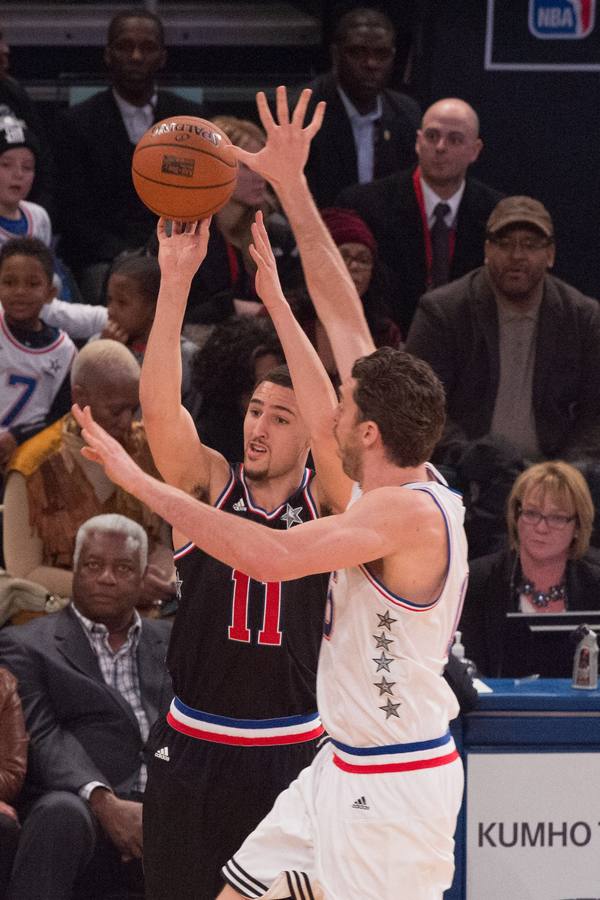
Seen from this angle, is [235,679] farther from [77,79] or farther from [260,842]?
[77,79]

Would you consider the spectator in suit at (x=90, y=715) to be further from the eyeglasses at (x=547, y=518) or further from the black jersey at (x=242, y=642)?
the eyeglasses at (x=547, y=518)

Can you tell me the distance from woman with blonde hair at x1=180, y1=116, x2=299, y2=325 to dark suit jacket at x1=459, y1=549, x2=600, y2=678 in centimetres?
195

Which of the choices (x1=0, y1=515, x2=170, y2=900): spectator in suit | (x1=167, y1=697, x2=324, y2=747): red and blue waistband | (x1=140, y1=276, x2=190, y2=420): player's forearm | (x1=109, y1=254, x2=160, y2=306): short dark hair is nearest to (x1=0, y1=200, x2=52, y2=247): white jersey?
(x1=109, y1=254, x2=160, y2=306): short dark hair

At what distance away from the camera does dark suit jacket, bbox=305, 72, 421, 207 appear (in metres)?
8.01

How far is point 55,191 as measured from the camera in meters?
8.12

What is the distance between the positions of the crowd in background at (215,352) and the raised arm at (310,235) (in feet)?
4.67

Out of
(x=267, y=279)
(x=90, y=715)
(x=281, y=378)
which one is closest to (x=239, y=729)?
(x=281, y=378)

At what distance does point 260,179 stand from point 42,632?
9.02 ft

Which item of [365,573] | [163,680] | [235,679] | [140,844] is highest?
[365,573]

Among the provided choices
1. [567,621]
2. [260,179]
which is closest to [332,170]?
[260,179]

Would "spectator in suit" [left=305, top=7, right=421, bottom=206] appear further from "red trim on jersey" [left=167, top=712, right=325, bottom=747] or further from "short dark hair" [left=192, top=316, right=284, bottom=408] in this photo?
"red trim on jersey" [left=167, top=712, right=325, bottom=747]

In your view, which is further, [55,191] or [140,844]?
[55,191]

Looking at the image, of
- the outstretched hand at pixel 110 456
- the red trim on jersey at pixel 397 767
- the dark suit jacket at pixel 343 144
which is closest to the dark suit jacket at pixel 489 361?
the dark suit jacket at pixel 343 144

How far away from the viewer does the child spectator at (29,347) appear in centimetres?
668
